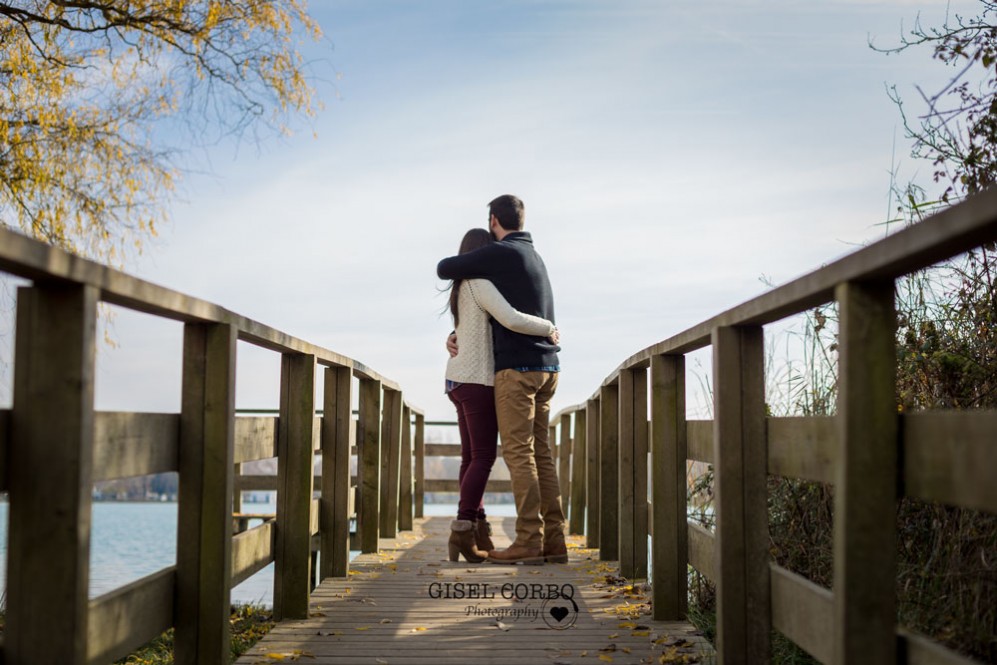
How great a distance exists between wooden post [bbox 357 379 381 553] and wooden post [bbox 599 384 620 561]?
4.41 ft

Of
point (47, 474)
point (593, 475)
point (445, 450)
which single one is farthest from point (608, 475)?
point (445, 450)

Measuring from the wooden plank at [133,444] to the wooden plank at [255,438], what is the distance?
1.71 ft

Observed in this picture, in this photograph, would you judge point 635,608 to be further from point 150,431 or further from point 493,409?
point 150,431

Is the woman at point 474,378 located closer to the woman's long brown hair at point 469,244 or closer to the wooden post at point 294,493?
the woman's long brown hair at point 469,244

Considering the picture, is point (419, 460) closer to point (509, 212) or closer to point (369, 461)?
point (369, 461)

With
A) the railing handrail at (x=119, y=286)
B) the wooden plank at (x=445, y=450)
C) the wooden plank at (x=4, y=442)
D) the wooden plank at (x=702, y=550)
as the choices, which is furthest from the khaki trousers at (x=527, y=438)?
the wooden plank at (x=445, y=450)

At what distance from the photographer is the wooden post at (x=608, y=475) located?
6.18 meters

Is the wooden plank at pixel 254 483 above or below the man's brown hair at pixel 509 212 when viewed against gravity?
below

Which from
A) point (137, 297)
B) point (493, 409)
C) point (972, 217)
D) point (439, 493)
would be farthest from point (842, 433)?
point (439, 493)

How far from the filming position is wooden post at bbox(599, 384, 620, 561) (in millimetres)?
6180

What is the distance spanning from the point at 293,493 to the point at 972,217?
303cm

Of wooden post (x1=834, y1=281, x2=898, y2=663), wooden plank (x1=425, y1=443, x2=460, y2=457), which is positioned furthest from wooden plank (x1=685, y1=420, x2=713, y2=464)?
wooden plank (x1=425, y1=443, x2=460, y2=457)

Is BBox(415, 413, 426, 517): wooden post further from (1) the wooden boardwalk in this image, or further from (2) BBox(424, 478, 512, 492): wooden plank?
(1) the wooden boardwalk

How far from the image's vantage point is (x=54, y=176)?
31.8ft
